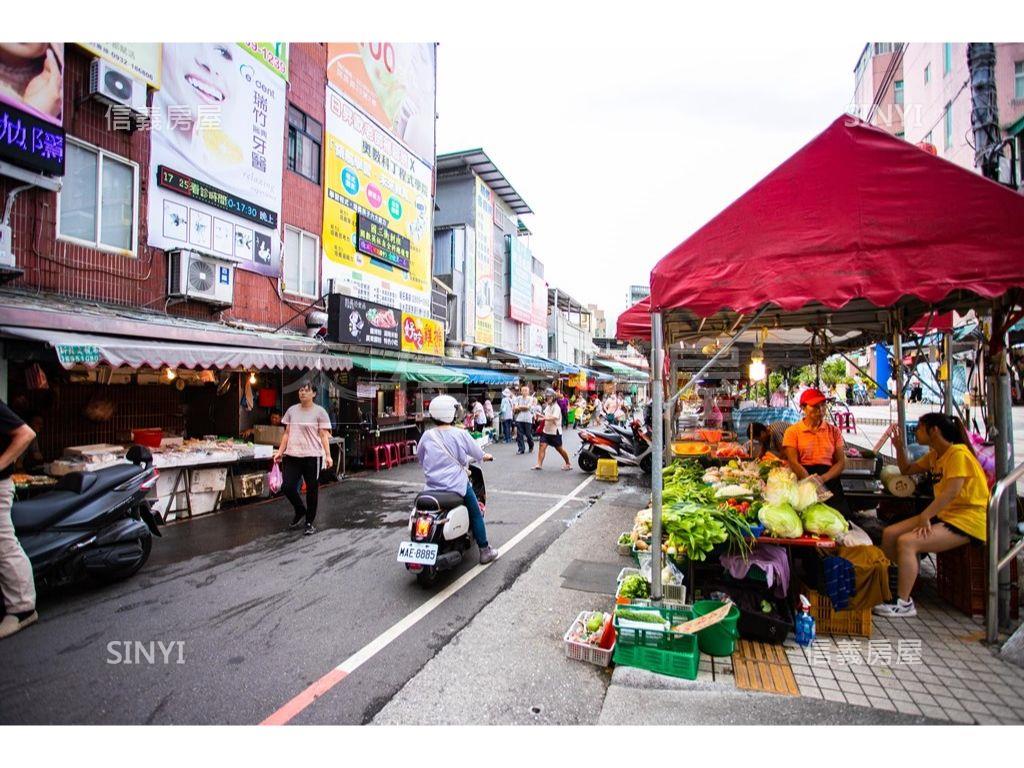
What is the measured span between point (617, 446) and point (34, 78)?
11846 millimetres

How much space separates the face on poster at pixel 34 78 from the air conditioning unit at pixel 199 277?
252 cm

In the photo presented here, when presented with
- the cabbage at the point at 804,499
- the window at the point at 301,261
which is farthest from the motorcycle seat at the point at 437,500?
the window at the point at 301,261

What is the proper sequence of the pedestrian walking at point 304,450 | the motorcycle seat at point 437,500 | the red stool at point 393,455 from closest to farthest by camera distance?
the motorcycle seat at point 437,500 → the pedestrian walking at point 304,450 → the red stool at point 393,455

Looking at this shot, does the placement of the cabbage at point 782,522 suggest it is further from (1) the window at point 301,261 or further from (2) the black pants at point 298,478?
(1) the window at point 301,261

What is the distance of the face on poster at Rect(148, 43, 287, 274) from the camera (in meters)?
9.39

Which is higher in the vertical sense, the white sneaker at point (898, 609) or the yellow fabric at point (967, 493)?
the yellow fabric at point (967, 493)

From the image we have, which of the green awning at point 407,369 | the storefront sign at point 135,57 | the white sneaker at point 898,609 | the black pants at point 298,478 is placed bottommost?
the white sneaker at point 898,609

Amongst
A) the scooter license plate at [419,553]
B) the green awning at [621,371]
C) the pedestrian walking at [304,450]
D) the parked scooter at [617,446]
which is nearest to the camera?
the scooter license plate at [419,553]

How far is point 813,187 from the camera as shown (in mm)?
3592

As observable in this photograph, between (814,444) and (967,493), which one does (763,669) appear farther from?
(814,444)

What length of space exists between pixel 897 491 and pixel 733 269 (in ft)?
10.8

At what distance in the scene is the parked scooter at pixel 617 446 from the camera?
1138 centimetres

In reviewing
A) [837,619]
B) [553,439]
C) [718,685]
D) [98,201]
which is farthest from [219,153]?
[837,619]

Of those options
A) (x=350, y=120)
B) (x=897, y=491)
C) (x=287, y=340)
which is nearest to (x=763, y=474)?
(x=897, y=491)
